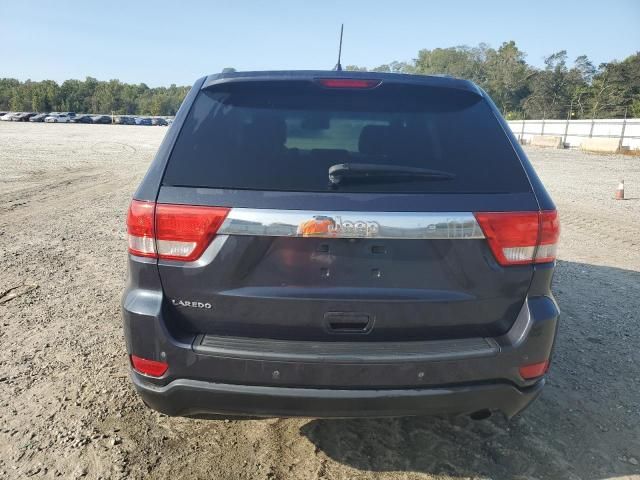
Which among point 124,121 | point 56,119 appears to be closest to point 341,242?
point 56,119

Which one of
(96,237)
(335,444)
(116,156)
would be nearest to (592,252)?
(335,444)

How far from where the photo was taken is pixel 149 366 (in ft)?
7.03

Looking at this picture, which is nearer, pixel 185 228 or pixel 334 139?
pixel 185 228

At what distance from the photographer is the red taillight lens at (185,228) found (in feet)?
6.65

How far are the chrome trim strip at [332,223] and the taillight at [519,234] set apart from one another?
24 centimetres

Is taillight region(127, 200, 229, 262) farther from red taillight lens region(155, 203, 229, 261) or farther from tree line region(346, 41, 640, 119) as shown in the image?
tree line region(346, 41, 640, 119)

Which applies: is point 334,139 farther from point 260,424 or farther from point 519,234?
point 260,424

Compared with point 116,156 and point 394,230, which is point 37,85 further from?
point 394,230

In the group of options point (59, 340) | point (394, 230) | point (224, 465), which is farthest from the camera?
point (59, 340)

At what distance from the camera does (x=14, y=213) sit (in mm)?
8812

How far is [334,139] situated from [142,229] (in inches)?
39.7

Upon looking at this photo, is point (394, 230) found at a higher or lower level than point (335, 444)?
higher

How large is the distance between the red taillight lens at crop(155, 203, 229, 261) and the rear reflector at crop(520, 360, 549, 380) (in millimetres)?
Result: 1469

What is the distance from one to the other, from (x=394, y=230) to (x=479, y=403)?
87 centimetres
